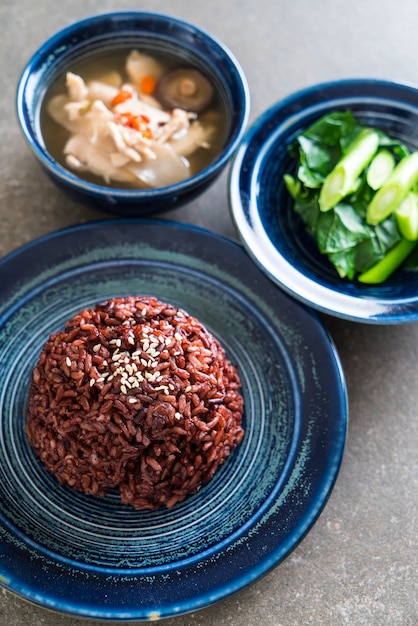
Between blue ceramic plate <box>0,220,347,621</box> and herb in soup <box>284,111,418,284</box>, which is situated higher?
herb in soup <box>284,111,418,284</box>

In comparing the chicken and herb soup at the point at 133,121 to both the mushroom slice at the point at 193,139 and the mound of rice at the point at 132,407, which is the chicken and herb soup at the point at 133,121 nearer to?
the mushroom slice at the point at 193,139

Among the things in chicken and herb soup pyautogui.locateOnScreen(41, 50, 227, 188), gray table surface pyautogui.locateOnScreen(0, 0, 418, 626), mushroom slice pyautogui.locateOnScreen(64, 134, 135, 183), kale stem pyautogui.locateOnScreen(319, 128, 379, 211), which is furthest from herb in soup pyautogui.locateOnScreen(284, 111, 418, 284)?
mushroom slice pyautogui.locateOnScreen(64, 134, 135, 183)

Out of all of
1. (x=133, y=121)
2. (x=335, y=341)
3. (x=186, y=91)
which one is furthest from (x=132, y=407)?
(x=186, y=91)

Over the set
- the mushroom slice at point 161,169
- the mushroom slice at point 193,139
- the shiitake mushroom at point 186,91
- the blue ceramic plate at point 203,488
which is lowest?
the blue ceramic plate at point 203,488

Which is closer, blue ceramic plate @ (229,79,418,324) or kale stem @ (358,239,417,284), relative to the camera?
blue ceramic plate @ (229,79,418,324)

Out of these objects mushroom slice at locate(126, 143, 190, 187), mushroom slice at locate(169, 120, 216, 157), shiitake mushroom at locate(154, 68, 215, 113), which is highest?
shiitake mushroom at locate(154, 68, 215, 113)

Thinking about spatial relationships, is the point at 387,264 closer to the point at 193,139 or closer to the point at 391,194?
the point at 391,194

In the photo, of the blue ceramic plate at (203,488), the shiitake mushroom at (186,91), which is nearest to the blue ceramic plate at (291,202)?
the blue ceramic plate at (203,488)

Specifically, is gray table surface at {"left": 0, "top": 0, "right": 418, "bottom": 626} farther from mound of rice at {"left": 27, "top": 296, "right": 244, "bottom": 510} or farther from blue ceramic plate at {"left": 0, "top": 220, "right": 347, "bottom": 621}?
mound of rice at {"left": 27, "top": 296, "right": 244, "bottom": 510}
